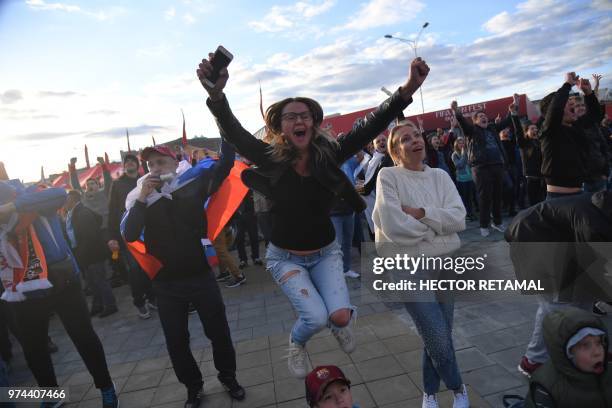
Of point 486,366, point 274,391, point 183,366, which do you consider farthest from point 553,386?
point 183,366

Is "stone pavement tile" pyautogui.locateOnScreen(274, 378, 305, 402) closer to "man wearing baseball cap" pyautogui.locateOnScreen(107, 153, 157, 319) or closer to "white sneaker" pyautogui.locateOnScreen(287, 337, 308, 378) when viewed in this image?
"white sneaker" pyautogui.locateOnScreen(287, 337, 308, 378)

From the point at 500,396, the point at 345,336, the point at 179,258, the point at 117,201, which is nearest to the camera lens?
the point at 345,336

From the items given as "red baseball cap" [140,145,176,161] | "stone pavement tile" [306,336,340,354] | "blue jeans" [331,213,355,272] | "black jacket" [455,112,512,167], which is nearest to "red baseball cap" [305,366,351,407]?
"stone pavement tile" [306,336,340,354]

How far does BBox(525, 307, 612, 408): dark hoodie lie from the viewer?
6.79 ft

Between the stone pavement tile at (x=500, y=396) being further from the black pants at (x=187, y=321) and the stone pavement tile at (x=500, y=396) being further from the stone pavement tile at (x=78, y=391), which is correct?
the stone pavement tile at (x=78, y=391)

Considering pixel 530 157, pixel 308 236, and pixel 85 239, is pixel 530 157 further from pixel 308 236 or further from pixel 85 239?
pixel 85 239

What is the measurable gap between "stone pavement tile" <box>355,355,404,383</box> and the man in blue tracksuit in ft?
7.43

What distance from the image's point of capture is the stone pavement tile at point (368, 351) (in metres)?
3.77

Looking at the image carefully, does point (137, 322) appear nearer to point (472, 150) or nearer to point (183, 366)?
point (183, 366)

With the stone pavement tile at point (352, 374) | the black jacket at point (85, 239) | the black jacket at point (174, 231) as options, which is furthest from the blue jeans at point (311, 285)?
the black jacket at point (85, 239)

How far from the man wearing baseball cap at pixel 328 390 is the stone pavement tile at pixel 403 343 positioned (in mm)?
1752

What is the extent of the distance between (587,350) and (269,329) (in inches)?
140

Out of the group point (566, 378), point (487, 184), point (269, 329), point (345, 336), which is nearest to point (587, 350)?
A: point (566, 378)

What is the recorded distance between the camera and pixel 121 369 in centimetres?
440
